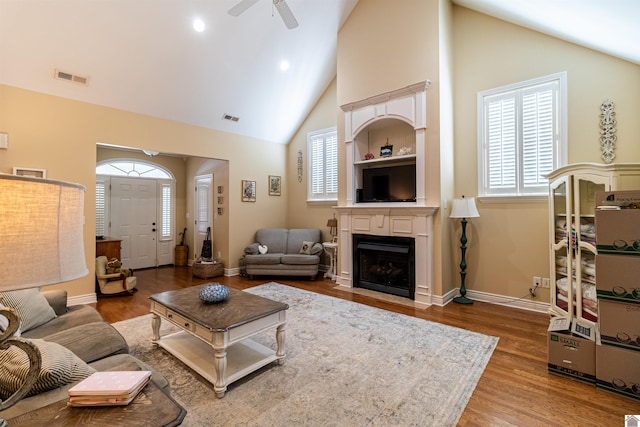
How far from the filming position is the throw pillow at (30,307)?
80.3 inches

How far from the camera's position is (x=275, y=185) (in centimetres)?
681

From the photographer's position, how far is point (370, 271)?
4.86m

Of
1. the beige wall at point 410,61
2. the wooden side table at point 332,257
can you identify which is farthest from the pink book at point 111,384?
the wooden side table at point 332,257

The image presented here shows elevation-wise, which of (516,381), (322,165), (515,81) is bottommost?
(516,381)

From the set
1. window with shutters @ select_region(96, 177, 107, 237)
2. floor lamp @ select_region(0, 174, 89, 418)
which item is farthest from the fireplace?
window with shutters @ select_region(96, 177, 107, 237)

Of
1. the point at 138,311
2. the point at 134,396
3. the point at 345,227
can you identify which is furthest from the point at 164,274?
the point at 134,396

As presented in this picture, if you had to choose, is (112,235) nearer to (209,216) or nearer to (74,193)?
(209,216)

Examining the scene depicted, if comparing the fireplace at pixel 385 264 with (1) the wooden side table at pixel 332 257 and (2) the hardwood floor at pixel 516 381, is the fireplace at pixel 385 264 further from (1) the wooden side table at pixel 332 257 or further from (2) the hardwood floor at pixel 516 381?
(1) the wooden side table at pixel 332 257

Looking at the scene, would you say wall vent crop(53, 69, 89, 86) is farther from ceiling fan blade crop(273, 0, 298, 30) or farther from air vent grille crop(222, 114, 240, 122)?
ceiling fan blade crop(273, 0, 298, 30)

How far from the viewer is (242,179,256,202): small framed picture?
6.24 metres

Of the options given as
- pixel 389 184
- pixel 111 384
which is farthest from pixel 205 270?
pixel 111 384

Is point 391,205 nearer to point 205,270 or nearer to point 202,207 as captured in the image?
point 205,270

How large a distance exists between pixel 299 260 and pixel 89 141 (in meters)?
3.76

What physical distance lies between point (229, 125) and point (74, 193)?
5.30 m
